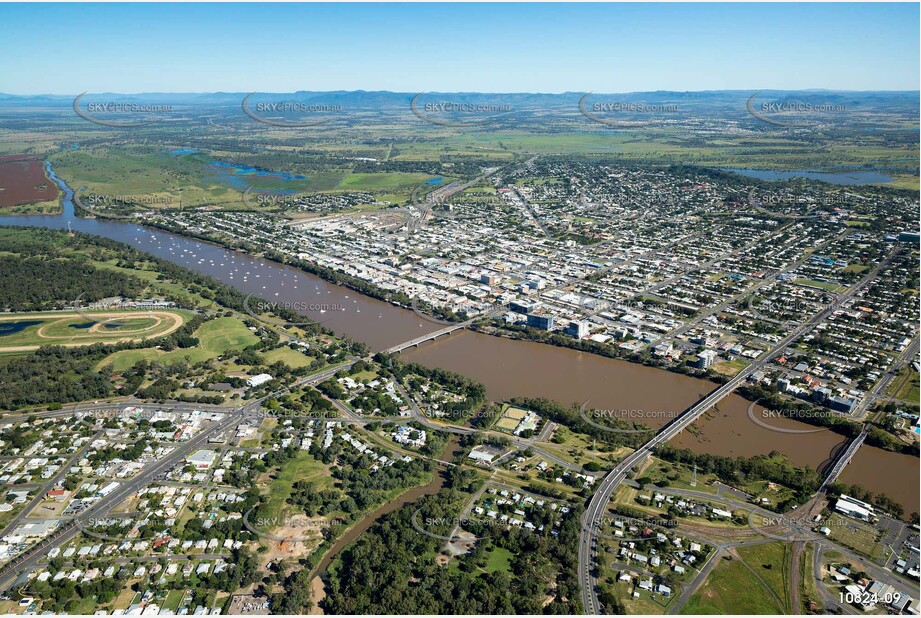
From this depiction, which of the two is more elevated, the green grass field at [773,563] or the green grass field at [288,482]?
the green grass field at [288,482]

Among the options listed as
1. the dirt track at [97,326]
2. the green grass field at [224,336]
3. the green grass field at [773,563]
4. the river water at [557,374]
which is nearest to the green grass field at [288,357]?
the green grass field at [224,336]

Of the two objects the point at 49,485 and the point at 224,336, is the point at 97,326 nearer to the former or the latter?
the point at 224,336

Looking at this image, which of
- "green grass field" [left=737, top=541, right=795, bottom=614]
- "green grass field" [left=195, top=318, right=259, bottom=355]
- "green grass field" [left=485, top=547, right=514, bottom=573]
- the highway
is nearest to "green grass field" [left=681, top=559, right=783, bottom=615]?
"green grass field" [left=737, top=541, right=795, bottom=614]

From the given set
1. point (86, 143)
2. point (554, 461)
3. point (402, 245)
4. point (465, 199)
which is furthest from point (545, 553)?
point (86, 143)

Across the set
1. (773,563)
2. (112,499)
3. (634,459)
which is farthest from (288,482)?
(773,563)

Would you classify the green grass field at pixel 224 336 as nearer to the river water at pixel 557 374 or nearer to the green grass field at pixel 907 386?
the river water at pixel 557 374

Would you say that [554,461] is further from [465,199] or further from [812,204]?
[812,204]
